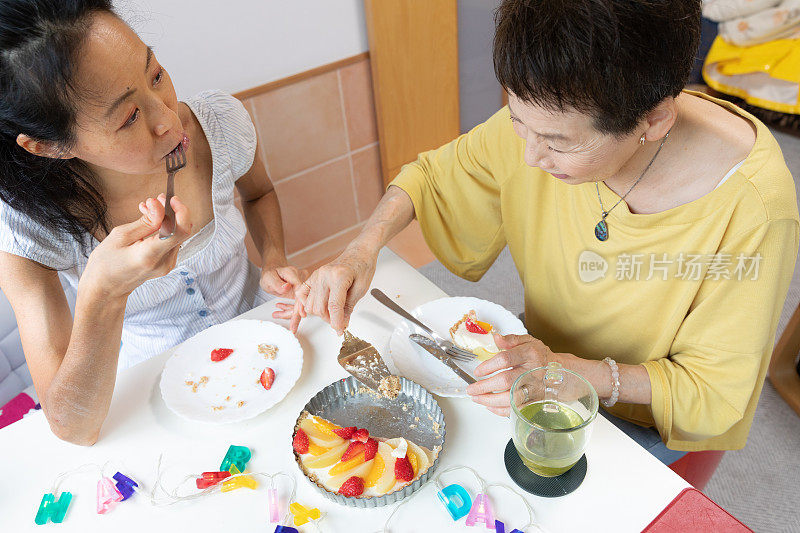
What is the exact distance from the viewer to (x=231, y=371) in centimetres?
113

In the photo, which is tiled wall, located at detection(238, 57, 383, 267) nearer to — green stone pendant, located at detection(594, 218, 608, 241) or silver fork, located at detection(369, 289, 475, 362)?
silver fork, located at detection(369, 289, 475, 362)

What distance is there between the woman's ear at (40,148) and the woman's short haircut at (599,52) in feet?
2.42

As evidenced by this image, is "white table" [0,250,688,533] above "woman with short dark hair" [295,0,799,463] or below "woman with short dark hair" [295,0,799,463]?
below

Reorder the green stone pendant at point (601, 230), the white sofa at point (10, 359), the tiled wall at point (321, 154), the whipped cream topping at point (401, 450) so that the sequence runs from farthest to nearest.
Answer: the tiled wall at point (321, 154), the white sofa at point (10, 359), the green stone pendant at point (601, 230), the whipped cream topping at point (401, 450)

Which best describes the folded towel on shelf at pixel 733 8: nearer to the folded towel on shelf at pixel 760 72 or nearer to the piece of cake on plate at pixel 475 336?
the folded towel on shelf at pixel 760 72

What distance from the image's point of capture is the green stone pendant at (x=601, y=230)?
1.12m

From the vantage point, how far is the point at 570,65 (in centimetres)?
82

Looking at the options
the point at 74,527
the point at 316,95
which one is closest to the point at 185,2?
the point at 316,95

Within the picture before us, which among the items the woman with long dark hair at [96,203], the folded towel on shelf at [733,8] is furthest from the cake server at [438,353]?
the folded towel on shelf at [733,8]

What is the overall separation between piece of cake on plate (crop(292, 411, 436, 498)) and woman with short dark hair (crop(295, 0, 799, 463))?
14cm

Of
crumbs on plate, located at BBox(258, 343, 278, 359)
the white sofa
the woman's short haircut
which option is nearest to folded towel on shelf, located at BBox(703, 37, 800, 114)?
the woman's short haircut

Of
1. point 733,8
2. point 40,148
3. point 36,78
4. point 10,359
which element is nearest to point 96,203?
point 40,148

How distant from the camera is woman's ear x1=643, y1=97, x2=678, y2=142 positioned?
0.91 metres

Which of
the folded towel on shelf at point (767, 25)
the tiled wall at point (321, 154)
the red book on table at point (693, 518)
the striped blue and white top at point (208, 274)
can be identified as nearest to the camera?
the red book on table at point (693, 518)
